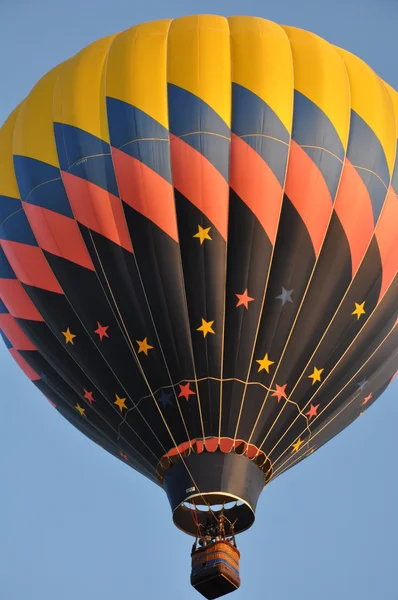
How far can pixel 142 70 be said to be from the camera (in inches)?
587

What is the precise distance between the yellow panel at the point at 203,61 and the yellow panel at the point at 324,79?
808mm

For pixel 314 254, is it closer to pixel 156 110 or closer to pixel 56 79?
pixel 156 110

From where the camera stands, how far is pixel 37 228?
48.8 ft

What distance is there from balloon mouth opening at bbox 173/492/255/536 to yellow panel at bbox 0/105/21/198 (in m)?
3.97

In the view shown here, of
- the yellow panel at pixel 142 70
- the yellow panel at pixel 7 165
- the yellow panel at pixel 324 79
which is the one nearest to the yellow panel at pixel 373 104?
the yellow panel at pixel 324 79

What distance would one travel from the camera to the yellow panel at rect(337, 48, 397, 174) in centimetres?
1507

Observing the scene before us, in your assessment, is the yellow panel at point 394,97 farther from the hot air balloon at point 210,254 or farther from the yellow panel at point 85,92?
the yellow panel at point 85,92

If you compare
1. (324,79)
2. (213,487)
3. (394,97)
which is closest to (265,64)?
(324,79)

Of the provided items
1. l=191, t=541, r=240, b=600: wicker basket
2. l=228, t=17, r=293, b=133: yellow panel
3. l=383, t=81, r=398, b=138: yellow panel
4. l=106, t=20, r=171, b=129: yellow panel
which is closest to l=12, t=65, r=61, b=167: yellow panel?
l=106, t=20, r=171, b=129: yellow panel

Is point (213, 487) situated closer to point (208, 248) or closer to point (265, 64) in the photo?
point (208, 248)

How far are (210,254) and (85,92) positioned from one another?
2486mm

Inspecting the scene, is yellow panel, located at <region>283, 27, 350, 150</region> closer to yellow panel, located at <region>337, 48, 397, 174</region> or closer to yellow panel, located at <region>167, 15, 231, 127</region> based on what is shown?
yellow panel, located at <region>337, 48, 397, 174</region>

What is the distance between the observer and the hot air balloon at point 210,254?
1411cm

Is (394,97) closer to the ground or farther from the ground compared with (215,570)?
farther from the ground
